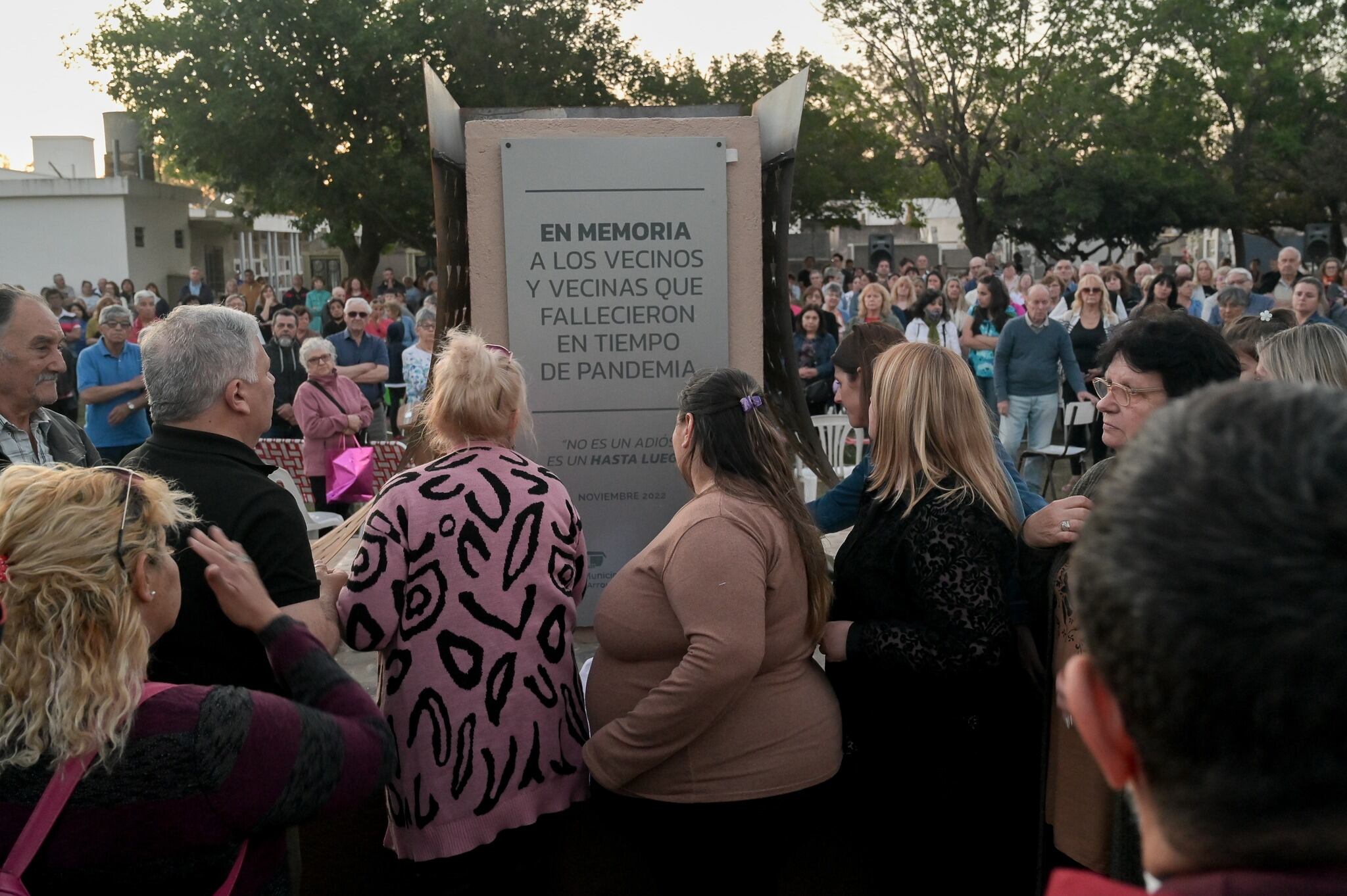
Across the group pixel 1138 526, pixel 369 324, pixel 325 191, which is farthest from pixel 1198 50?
pixel 1138 526

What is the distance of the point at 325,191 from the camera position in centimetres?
2953

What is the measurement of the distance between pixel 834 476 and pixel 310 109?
2735 centimetres

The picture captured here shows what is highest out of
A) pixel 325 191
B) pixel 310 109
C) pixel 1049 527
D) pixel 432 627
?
pixel 310 109

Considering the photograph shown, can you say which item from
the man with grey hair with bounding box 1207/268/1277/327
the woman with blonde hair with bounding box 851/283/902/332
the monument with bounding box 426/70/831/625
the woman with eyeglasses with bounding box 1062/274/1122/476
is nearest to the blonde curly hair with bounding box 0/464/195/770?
the monument with bounding box 426/70/831/625

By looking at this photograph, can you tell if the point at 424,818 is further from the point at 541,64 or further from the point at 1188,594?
the point at 541,64

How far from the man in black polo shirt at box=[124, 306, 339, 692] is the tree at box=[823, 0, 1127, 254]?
3485cm

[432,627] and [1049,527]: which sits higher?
[1049,527]

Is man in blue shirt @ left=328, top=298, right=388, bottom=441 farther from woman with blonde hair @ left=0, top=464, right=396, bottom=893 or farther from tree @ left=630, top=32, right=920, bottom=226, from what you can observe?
tree @ left=630, top=32, right=920, bottom=226

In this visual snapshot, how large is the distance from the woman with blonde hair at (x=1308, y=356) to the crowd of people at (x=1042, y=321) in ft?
11.3

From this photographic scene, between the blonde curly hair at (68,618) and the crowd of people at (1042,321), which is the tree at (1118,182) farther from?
the blonde curly hair at (68,618)

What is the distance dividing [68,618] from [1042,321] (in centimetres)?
865

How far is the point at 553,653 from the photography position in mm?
2682

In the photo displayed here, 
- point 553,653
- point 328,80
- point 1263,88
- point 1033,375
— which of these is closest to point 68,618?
point 553,653

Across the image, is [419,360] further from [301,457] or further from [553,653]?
[553,653]
